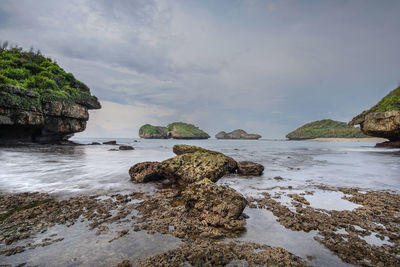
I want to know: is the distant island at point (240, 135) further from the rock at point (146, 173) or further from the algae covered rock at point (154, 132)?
the rock at point (146, 173)

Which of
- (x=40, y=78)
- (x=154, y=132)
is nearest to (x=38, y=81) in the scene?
(x=40, y=78)

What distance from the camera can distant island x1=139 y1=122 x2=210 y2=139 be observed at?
396ft

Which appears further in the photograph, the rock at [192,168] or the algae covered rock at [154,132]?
the algae covered rock at [154,132]

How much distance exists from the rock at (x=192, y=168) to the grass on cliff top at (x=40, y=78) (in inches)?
969

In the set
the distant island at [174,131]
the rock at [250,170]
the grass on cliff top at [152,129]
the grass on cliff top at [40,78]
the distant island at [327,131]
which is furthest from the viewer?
the grass on cliff top at [152,129]

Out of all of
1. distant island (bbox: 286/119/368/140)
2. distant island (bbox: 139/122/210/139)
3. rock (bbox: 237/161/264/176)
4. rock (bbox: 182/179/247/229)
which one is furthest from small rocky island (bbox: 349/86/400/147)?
distant island (bbox: 139/122/210/139)

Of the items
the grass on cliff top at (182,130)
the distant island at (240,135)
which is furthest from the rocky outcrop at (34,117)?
the distant island at (240,135)

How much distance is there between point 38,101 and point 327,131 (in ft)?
431

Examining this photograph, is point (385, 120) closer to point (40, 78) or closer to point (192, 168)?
point (192, 168)

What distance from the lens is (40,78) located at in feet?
83.4

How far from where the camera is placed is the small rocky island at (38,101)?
20.7 m

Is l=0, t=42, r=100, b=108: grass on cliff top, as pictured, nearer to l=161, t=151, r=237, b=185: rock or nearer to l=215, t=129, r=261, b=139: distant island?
l=161, t=151, r=237, b=185: rock

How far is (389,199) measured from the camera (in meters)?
5.10

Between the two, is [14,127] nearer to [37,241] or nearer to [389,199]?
[37,241]
